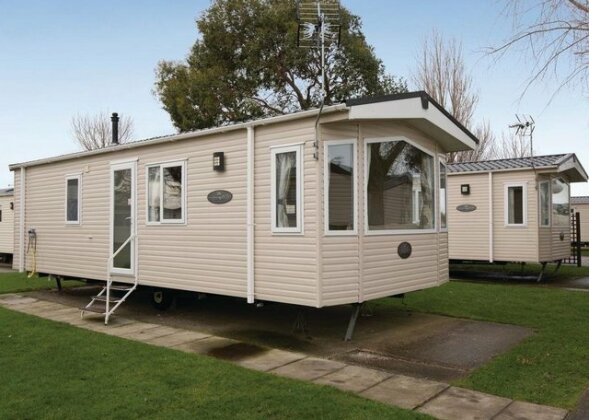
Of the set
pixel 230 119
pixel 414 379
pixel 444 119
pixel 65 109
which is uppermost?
pixel 65 109

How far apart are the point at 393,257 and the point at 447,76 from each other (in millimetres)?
18631

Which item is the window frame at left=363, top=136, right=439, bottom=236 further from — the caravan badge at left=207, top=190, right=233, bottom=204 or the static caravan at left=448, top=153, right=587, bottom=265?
the static caravan at left=448, top=153, right=587, bottom=265

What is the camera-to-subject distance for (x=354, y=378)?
4.69 m

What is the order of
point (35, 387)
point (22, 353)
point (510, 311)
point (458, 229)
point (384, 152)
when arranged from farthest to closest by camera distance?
point (458, 229), point (510, 311), point (384, 152), point (22, 353), point (35, 387)

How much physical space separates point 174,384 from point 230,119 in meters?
16.2

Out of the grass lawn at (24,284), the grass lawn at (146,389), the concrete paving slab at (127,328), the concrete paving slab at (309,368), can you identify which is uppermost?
the grass lawn at (24,284)

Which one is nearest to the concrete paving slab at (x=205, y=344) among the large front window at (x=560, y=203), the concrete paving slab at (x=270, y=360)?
the concrete paving slab at (x=270, y=360)

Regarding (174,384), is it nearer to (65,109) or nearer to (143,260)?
(143,260)

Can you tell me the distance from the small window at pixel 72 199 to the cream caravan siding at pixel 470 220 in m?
8.82

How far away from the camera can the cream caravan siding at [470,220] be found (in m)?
12.6

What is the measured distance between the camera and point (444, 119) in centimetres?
694

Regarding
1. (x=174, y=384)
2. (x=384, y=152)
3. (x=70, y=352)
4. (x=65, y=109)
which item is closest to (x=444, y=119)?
(x=384, y=152)

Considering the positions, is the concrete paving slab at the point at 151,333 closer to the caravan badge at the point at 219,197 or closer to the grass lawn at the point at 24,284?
the caravan badge at the point at 219,197

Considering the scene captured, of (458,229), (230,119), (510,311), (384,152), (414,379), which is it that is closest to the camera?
(414,379)
